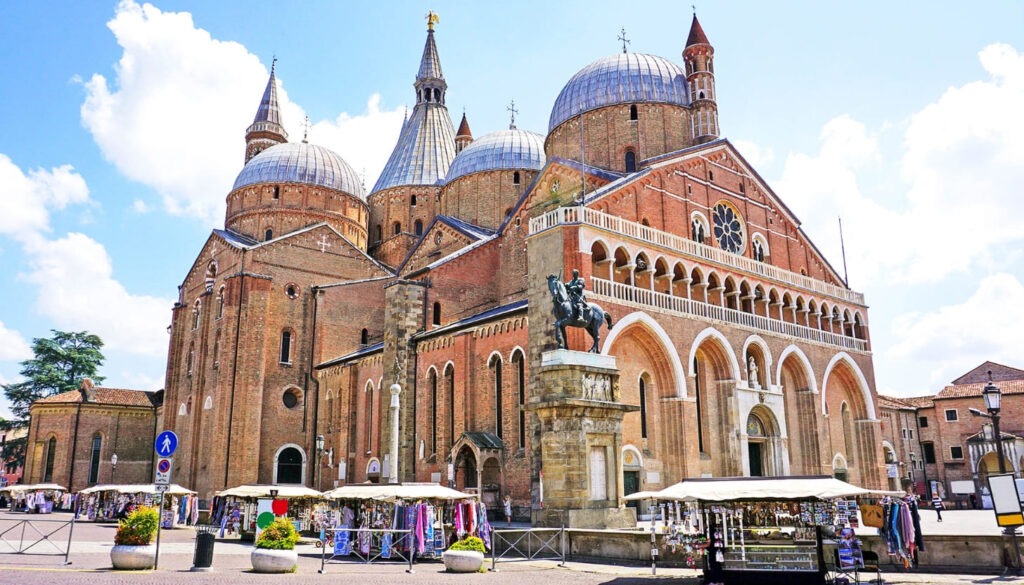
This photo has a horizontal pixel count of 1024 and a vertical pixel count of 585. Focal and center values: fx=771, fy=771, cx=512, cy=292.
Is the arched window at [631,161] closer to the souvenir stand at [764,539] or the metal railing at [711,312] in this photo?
the metal railing at [711,312]

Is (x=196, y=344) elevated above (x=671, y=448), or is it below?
above

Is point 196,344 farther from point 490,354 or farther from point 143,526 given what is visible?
point 143,526

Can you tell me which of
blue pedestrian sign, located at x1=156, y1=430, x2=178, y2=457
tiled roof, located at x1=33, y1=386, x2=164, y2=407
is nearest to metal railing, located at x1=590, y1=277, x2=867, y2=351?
blue pedestrian sign, located at x1=156, y1=430, x2=178, y2=457

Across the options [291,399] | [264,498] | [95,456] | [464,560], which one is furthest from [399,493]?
[95,456]

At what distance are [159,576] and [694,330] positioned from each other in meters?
20.0

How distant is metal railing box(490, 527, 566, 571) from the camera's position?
1792 cm

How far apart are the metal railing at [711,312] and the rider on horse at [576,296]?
7.49 ft

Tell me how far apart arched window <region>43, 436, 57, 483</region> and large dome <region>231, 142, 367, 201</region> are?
60.4 ft

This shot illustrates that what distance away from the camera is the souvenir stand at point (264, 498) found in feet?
80.6

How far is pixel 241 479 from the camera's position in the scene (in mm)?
36969

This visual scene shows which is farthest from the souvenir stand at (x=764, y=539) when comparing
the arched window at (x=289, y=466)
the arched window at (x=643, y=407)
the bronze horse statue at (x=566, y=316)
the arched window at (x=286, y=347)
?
the arched window at (x=286, y=347)

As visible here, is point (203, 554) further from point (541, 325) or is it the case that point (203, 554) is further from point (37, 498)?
point (37, 498)

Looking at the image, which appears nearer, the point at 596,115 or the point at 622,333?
the point at 622,333

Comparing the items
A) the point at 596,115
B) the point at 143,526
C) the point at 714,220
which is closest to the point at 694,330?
the point at 714,220
